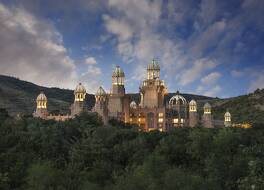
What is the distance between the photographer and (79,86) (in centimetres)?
10081

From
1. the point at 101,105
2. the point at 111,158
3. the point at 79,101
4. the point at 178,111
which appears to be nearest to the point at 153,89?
the point at 178,111

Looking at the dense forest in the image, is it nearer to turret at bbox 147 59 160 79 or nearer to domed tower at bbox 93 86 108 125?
domed tower at bbox 93 86 108 125

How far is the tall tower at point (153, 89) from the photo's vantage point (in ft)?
368

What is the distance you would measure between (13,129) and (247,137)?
42.7m

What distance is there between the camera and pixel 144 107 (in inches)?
4321

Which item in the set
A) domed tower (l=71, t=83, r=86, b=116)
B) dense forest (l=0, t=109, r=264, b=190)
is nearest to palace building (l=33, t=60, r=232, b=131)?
domed tower (l=71, t=83, r=86, b=116)

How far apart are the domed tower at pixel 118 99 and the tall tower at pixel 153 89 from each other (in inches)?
330

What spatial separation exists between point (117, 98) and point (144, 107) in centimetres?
887

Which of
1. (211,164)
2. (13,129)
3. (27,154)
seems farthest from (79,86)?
(211,164)

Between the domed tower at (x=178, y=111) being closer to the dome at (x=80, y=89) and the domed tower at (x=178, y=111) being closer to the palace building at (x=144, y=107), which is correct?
the palace building at (x=144, y=107)

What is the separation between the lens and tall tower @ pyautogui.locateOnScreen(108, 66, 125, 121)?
104m

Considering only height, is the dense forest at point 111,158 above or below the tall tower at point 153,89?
below

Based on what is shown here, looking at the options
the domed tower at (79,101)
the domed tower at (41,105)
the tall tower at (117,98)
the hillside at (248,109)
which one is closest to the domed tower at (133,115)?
the tall tower at (117,98)

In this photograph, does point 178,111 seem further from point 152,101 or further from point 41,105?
point 41,105
